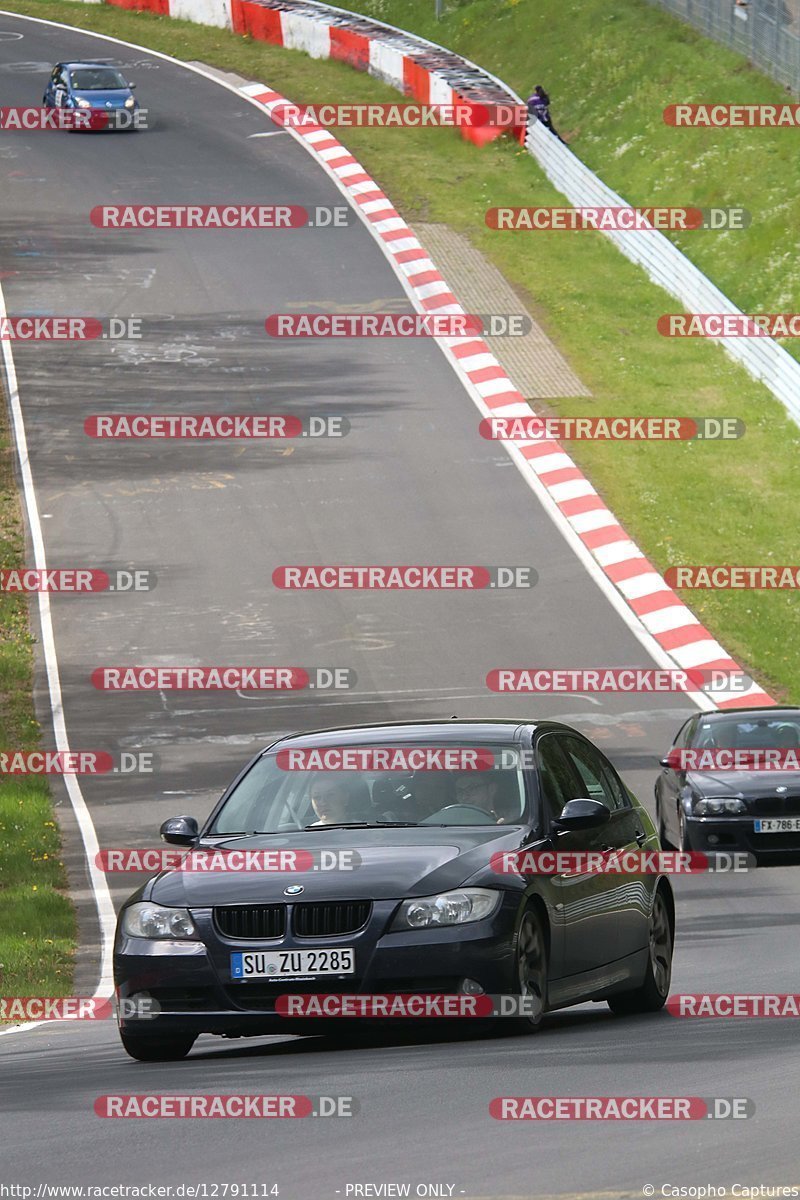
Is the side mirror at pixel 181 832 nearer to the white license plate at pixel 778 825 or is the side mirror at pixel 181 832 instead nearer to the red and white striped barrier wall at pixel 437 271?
the white license plate at pixel 778 825

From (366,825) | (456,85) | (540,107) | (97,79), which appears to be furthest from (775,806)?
(97,79)

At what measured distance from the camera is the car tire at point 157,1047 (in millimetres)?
9391

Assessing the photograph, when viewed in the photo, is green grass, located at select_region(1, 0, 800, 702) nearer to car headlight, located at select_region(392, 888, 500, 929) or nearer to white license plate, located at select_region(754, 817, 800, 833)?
white license plate, located at select_region(754, 817, 800, 833)

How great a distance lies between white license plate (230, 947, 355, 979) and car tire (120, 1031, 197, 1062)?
Answer: 1.72 ft

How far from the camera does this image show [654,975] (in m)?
10.9

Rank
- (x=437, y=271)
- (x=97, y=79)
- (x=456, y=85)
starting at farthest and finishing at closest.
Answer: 1. (x=97, y=79)
2. (x=456, y=85)
3. (x=437, y=271)

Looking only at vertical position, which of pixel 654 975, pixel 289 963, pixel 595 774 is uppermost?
pixel 289 963

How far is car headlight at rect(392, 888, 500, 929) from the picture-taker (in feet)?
29.5

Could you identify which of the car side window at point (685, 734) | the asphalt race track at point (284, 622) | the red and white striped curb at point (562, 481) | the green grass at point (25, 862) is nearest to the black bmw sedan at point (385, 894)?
the asphalt race track at point (284, 622)

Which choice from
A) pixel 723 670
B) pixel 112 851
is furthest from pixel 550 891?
pixel 723 670

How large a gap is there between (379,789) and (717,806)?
8839mm

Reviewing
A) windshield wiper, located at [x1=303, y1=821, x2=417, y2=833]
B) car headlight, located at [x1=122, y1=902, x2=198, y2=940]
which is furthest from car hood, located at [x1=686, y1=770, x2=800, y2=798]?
car headlight, located at [x1=122, y1=902, x2=198, y2=940]

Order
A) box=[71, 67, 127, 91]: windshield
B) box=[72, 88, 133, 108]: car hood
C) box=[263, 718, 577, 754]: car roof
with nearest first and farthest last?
1. box=[263, 718, 577, 754]: car roof
2. box=[71, 67, 127, 91]: windshield
3. box=[72, 88, 133, 108]: car hood

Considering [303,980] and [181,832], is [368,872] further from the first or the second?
[181,832]
